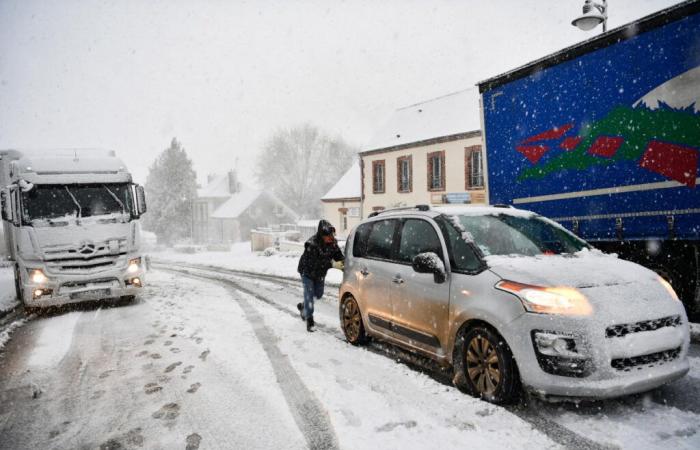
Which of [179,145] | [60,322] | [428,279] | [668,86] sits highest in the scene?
[179,145]

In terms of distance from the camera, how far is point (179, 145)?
191ft

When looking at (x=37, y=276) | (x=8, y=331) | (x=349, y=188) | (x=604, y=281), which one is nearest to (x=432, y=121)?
(x=349, y=188)

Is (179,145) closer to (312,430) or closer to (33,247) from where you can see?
(33,247)

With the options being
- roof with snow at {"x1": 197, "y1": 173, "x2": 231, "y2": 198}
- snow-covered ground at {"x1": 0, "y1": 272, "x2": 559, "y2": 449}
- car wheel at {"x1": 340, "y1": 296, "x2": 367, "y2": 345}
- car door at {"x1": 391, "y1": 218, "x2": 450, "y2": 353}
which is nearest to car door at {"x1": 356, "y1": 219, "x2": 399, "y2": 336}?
car door at {"x1": 391, "y1": 218, "x2": 450, "y2": 353}

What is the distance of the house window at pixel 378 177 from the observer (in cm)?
2916

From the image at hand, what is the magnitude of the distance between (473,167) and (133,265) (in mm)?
17951

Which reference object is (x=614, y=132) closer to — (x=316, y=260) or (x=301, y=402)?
(x=316, y=260)

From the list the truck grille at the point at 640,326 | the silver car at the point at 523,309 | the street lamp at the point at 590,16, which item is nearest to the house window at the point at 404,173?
the street lamp at the point at 590,16

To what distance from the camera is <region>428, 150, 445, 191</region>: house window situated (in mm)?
24984

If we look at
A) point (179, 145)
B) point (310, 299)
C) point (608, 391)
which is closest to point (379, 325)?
point (310, 299)

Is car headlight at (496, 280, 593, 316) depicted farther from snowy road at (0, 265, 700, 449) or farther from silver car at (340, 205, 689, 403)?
snowy road at (0, 265, 700, 449)

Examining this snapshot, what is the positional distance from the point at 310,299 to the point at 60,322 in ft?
17.0

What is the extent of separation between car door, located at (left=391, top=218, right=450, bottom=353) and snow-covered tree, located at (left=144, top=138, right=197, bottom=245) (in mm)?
53783

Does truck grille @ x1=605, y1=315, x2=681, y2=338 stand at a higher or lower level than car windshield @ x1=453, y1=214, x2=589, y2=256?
lower
